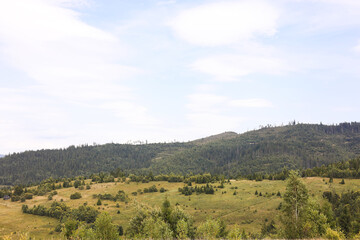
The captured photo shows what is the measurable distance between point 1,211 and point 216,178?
113843 mm

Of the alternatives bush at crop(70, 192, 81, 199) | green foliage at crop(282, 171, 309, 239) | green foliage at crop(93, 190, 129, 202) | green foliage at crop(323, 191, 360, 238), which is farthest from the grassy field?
green foliage at crop(282, 171, 309, 239)

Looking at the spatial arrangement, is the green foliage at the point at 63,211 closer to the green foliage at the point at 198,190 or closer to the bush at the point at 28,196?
the bush at the point at 28,196

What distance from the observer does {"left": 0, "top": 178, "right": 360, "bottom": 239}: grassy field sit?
83.5 meters

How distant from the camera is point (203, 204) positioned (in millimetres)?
103938

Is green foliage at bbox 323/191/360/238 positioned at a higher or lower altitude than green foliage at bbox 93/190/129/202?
higher

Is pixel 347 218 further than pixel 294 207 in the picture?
Yes

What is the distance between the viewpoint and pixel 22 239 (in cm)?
2159

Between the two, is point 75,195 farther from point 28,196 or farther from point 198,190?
point 198,190

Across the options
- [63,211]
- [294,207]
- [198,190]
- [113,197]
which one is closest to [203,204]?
[198,190]

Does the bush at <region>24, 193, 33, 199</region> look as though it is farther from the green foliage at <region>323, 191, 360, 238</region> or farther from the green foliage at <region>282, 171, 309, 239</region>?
the green foliage at <region>323, 191, 360, 238</region>

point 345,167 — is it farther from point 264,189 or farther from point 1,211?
point 1,211

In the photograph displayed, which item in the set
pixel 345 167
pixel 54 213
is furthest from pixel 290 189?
pixel 345 167

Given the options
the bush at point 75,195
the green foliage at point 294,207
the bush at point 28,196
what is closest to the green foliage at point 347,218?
the green foliage at point 294,207

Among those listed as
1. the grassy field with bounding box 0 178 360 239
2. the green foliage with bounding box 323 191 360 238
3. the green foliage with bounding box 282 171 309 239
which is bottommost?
the grassy field with bounding box 0 178 360 239
